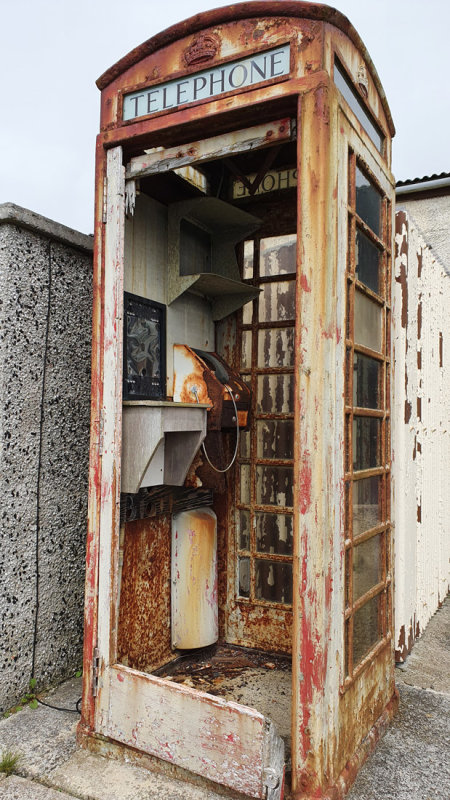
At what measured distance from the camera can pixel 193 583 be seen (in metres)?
3.38

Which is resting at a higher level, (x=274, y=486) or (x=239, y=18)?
(x=239, y=18)

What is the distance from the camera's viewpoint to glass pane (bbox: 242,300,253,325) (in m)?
3.68

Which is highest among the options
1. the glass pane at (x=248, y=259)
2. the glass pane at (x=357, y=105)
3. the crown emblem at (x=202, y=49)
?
the crown emblem at (x=202, y=49)

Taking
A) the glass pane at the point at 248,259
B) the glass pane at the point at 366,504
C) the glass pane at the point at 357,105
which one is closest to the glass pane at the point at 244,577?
the glass pane at the point at 366,504

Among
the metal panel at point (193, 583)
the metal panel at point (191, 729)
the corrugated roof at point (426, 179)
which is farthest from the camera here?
the corrugated roof at point (426, 179)

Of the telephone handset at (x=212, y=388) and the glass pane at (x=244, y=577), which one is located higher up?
the telephone handset at (x=212, y=388)

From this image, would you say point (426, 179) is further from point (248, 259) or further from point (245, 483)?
point (245, 483)

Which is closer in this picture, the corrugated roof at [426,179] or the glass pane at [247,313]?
the glass pane at [247,313]

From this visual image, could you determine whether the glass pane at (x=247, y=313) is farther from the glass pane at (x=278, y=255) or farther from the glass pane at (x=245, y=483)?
the glass pane at (x=245, y=483)

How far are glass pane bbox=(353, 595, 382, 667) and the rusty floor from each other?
57 centimetres

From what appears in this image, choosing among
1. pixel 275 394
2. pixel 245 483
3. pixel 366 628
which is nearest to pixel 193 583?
pixel 245 483

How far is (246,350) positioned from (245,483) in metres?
0.85

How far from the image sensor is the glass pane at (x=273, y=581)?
3504 mm

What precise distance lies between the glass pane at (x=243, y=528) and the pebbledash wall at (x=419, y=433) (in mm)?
913
